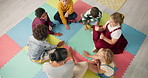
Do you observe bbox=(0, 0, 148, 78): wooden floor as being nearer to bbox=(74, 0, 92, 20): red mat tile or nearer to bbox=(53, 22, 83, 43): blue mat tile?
bbox=(74, 0, 92, 20): red mat tile

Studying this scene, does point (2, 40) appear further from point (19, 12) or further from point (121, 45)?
point (121, 45)

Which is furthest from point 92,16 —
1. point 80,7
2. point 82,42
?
point 80,7

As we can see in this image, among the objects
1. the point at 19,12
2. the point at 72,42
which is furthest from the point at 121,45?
the point at 19,12

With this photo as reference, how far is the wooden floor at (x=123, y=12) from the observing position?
2654mm

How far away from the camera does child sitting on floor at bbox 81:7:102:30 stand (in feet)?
7.75

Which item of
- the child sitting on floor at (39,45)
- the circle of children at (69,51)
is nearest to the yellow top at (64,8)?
the circle of children at (69,51)

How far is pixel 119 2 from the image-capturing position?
325 cm

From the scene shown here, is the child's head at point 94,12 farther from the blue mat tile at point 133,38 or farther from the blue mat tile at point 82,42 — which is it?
the blue mat tile at point 133,38

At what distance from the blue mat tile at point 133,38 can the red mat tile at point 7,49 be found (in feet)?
7.64

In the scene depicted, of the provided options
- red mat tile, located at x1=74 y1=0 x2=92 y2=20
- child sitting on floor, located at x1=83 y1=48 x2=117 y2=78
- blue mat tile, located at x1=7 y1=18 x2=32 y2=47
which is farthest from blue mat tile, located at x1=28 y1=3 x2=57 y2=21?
child sitting on floor, located at x1=83 y1=48 x2=117 y2=78

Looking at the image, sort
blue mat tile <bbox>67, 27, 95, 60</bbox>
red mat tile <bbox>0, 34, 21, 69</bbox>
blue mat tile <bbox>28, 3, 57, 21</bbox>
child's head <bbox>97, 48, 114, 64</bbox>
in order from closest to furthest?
child's head <bbox>97, 48, 114, 64</bbox> < red mat tile <bbox>0, 34, 21, 69</bbox> < blue mat tile <bbox>67, 27, 95, 60</bbox> < blue mat tile <bbox>28, 3, 57, 21</bbox>

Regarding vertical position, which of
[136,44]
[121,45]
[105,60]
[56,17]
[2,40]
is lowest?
[136,44]

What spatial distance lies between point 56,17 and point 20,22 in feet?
2.84

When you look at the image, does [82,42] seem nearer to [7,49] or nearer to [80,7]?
[80,7]
